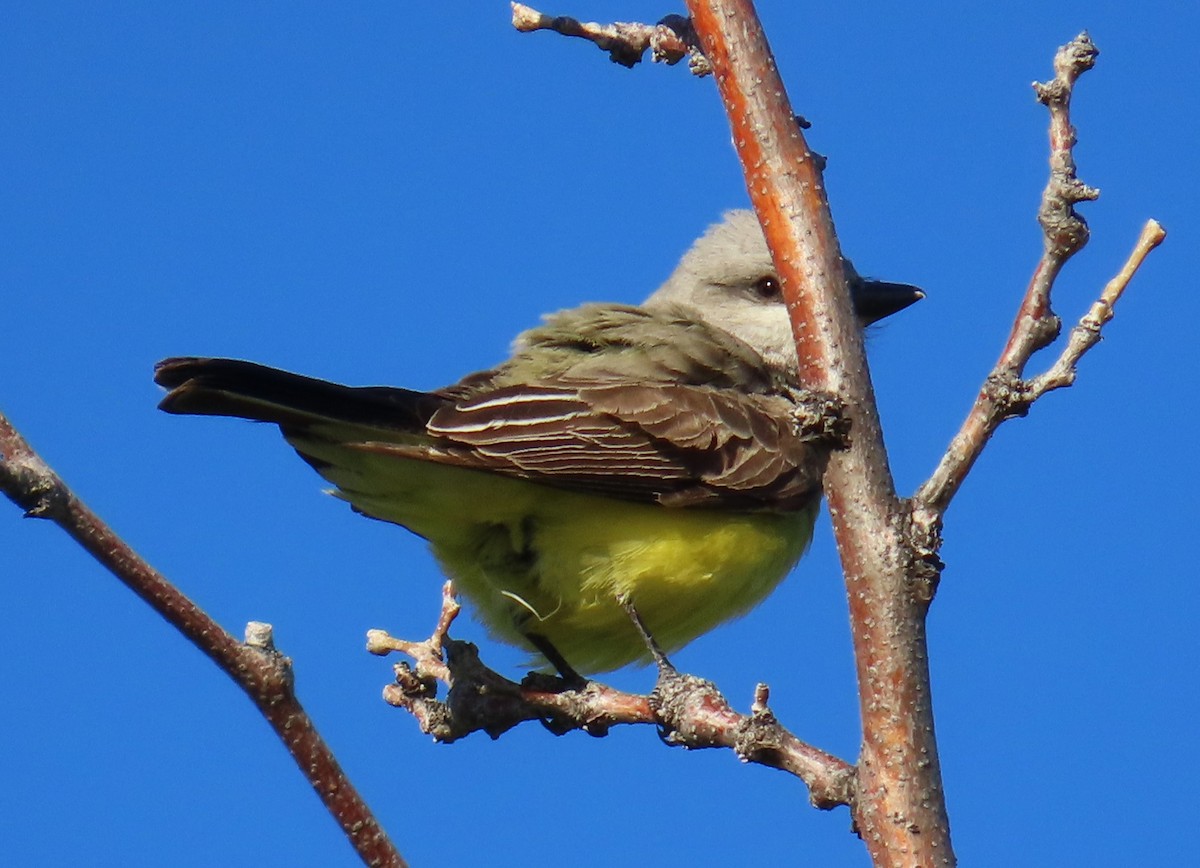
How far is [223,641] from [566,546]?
7.36 ft

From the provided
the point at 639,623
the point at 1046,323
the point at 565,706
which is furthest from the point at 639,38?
the point at 639,623

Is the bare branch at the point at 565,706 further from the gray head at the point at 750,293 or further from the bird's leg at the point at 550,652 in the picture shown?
the gray head at the point at 750,293

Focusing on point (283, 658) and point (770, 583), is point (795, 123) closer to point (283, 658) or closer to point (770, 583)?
point (283, 658)

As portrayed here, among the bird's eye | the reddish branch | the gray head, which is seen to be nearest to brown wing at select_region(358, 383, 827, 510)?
the gray head

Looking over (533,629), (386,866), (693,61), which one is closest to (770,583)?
(533,629)

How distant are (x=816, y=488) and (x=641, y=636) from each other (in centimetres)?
76

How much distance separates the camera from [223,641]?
2285 mm

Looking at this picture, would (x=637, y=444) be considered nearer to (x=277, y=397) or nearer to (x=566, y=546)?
(x=566, y=546)

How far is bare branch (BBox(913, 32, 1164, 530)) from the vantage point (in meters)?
2.68

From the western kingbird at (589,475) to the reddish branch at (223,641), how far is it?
160cm

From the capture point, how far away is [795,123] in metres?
3.05

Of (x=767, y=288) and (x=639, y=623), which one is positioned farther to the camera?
(x=767, y=288)

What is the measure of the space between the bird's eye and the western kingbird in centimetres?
76

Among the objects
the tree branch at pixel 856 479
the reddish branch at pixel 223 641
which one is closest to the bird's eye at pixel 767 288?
the tree branch at pixel 856 479
